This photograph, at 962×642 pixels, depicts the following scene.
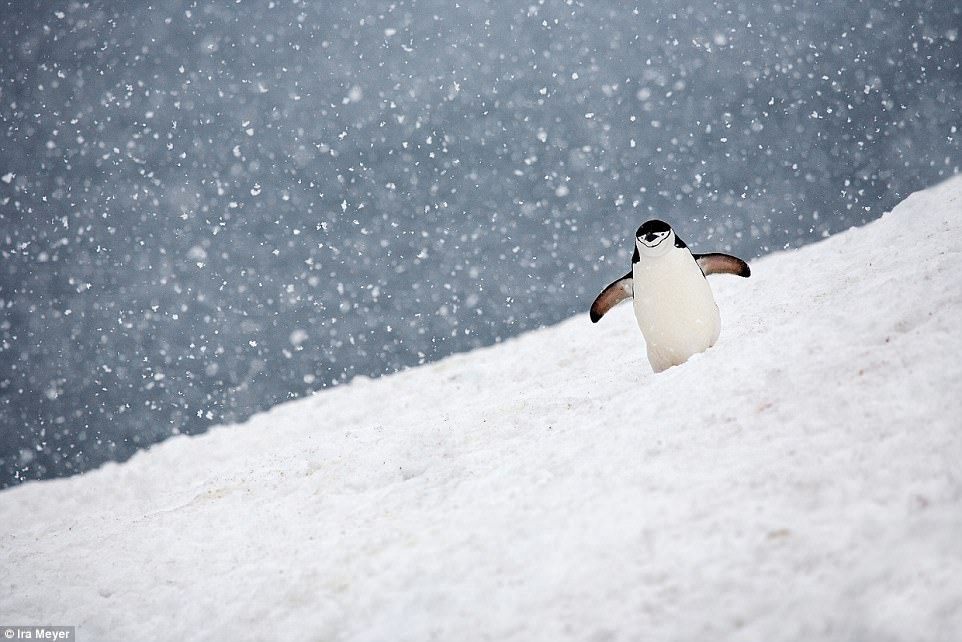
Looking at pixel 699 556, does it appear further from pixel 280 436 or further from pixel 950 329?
pixel 280 436

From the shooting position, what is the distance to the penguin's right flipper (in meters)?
4.84

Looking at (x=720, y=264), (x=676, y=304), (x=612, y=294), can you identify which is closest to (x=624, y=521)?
(x=676, y=304)

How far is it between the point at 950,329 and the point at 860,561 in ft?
4.94

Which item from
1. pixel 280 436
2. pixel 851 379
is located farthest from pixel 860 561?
pixel 280 436

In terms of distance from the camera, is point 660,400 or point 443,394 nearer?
point 660,400

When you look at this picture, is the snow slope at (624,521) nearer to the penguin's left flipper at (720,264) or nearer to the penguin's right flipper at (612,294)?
the penguin's left flipper at (720,264)

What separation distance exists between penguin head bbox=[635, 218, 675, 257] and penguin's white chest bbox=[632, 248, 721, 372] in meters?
0.05

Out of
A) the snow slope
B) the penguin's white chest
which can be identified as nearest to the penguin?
the penguin's white chest

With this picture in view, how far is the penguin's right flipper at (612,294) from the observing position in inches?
191

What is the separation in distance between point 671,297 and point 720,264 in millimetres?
784

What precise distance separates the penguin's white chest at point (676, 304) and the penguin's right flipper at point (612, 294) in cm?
48

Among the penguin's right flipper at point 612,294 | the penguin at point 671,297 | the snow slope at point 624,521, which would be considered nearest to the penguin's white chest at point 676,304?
the penguin at point 671,297

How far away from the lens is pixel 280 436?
8883 millimetres

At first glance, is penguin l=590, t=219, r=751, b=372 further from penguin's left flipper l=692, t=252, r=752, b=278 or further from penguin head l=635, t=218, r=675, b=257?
penguin's left flipper l=692, t=252, r=752, b=278
